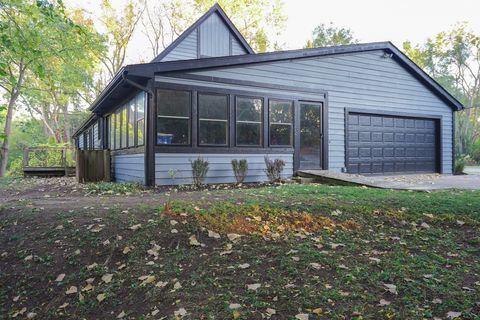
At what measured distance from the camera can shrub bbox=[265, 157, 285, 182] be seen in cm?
914

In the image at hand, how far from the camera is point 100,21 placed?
939 inches

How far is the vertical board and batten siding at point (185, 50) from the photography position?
13289 mm

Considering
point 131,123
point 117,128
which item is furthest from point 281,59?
point 117,128

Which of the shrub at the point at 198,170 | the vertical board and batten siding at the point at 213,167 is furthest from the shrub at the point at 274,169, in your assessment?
the shrub at the point at 198,170

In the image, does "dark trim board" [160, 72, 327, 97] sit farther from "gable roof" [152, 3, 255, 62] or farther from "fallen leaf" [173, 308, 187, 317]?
"fallen leaf" [173, 308, 187, 317]

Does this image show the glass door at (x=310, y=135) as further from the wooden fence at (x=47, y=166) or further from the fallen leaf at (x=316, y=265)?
the wooden fence at (x=47, y=166)

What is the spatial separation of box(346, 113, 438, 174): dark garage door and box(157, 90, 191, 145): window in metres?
5.46

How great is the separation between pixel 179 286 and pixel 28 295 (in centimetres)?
145

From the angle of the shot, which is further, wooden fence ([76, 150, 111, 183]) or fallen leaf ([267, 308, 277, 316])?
wooden fence ([76, 150, 111, 183])

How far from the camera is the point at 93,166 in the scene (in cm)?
1063

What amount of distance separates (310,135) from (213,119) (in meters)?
3.25

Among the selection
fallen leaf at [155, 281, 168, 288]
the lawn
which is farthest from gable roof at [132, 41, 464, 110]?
fallen leaf at [155, 281, 168, 288]

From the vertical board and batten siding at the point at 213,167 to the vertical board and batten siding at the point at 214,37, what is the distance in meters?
6.59

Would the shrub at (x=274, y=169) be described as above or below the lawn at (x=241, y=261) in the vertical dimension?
above
